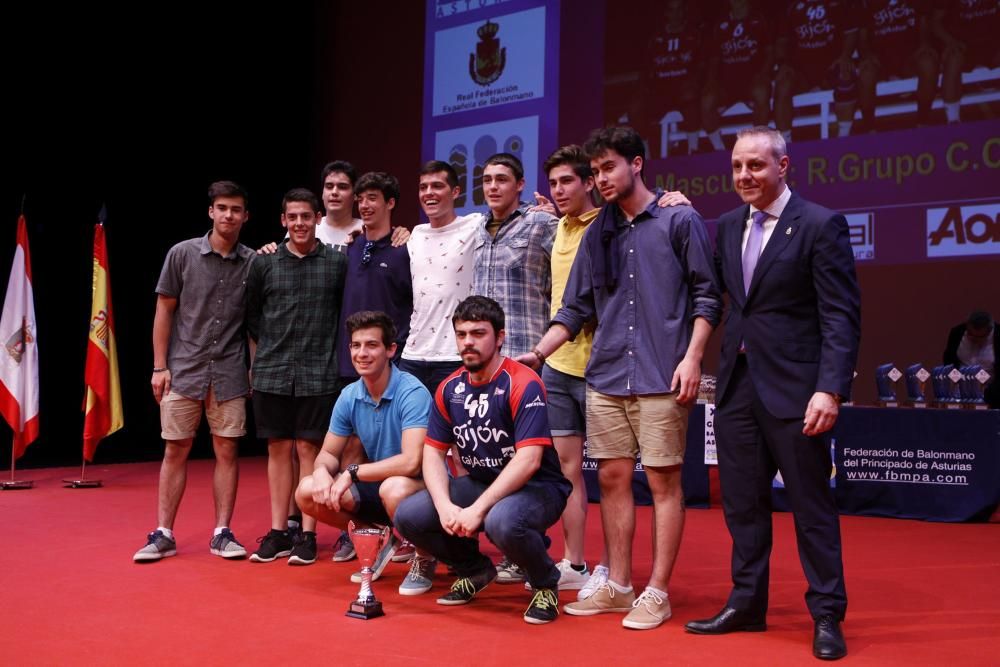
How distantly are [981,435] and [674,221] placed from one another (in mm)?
3145

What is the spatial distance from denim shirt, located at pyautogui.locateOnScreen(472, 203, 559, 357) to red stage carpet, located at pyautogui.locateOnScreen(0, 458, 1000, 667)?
0.99 meters

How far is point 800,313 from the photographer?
277 centimetres

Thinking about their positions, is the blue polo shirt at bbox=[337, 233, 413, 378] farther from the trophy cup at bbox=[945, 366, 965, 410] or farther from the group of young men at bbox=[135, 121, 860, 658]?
the trophy cup at bbox=[945, 366, 965, 410]

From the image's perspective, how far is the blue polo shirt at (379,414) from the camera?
11.4ft

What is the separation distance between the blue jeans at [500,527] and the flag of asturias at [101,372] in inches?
168

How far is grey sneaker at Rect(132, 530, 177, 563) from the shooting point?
3832mm

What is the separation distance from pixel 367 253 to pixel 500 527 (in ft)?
5.20

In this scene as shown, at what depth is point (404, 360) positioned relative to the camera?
394 centimetres

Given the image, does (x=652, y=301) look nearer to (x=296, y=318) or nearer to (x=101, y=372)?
(x=296, y=318)

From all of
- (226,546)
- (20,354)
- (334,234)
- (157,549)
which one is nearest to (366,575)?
(226,546)

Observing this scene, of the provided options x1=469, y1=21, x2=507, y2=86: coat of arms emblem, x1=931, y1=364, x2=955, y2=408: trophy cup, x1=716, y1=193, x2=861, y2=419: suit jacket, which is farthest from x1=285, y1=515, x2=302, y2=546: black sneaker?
x1=469, y1=21, x2=507, y2=86: coat of arms emblem

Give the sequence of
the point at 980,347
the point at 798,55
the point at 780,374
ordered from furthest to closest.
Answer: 1. the point at 798,55
2. the point at 980,347
3. the point at 780,374

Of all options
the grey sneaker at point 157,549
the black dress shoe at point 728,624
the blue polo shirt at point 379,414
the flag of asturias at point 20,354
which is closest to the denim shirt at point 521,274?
the blue polo shirt at point 379,414

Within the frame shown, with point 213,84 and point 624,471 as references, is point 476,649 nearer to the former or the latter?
point 624,471
